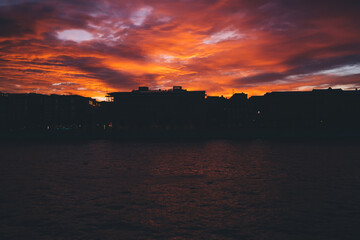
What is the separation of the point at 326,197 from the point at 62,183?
48.5 ft

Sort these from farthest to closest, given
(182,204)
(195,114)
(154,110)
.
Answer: (154,110) → (195,114) → (182,204)

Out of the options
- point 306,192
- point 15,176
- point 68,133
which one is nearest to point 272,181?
point 306,192

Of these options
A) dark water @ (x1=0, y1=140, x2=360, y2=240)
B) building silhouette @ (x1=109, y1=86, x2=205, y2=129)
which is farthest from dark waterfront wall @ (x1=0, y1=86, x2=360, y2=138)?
dark water @ (x1=0, y1=140, x2=360, y2=240)

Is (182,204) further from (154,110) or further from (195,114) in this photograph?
(154,110)

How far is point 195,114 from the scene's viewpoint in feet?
303

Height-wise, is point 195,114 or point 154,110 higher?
point 154,110

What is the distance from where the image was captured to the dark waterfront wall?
268 ft

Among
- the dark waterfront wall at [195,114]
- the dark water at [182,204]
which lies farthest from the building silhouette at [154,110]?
A: the dark water at [182,204]

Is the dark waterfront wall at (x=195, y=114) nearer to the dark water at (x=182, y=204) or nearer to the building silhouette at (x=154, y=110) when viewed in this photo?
the building silhouette at (x=154, y=110)

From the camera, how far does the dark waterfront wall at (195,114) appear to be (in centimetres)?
8181

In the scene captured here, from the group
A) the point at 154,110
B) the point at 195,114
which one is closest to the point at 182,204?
the point at 195,114

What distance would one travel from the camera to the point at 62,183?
1950cm

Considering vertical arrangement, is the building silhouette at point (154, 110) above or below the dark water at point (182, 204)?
above

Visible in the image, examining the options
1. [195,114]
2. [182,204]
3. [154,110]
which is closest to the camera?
[182,204]
